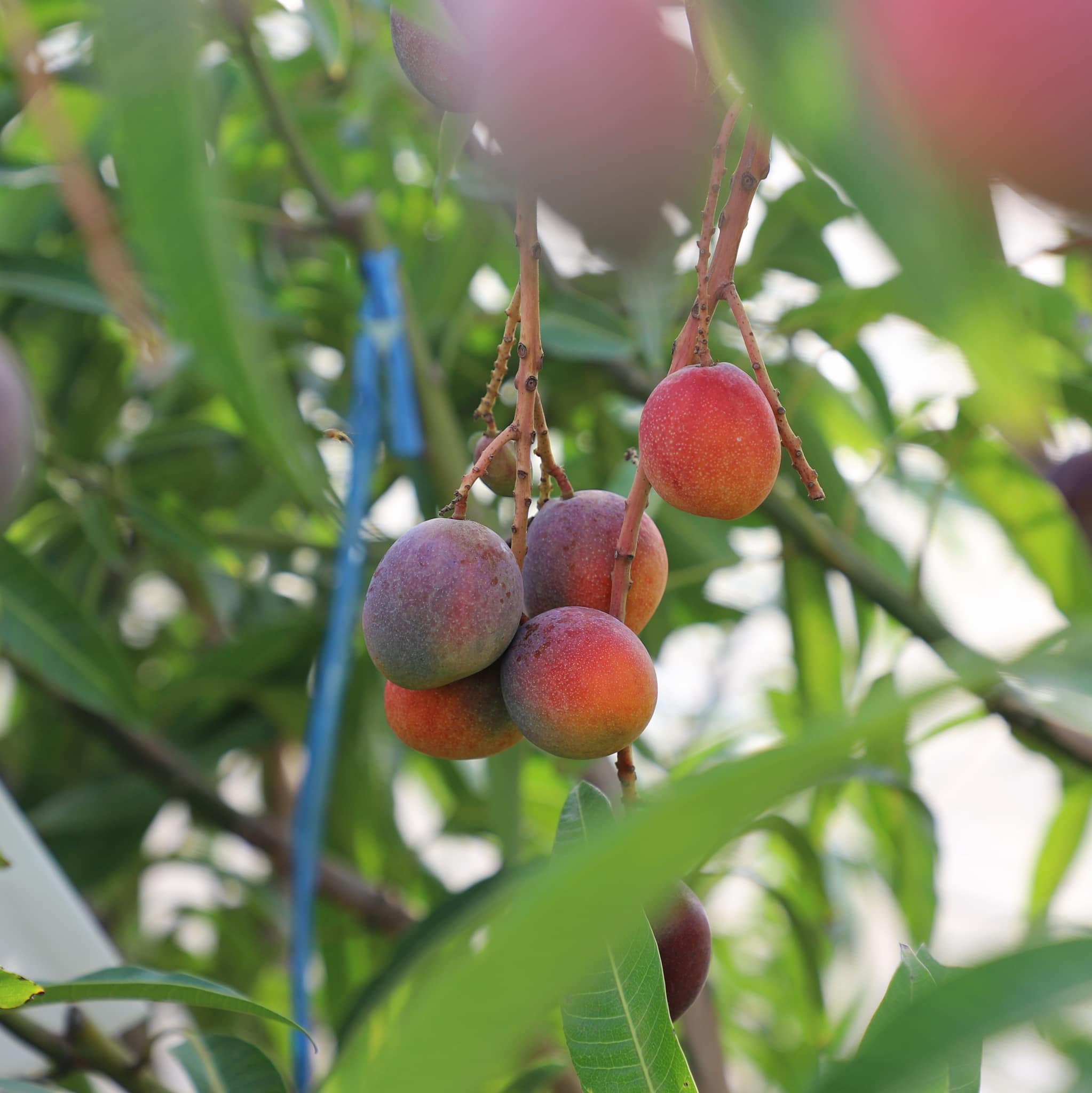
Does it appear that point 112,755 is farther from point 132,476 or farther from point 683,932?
point 683,932

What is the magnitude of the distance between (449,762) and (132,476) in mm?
372

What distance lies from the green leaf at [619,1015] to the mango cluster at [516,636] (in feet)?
0.08

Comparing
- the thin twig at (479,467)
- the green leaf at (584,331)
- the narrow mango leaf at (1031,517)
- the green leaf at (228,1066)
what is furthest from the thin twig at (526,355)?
the narrow mango leaf at (1031,517)

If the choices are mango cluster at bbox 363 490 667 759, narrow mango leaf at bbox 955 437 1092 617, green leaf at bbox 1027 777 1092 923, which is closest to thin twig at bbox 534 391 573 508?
mango cluster at bbox 363 490 667 759

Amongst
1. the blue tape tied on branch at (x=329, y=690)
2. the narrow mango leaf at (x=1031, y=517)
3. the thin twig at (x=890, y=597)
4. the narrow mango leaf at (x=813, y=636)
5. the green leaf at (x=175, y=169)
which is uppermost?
the green leaf at (x=175, y=169)

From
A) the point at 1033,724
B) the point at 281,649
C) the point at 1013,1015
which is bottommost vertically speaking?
the point at 281,649

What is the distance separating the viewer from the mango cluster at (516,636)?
10.5 inches

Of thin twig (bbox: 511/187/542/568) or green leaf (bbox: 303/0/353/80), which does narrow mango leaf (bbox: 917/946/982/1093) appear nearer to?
thin twig (bbox: 511/187/542/568)

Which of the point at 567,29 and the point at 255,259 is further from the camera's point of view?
the point at 255,259

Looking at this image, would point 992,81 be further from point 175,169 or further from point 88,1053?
point 88,1053

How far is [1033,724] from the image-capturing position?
61cm

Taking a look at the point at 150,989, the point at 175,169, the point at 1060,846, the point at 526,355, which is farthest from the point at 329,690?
the point at 1060,846

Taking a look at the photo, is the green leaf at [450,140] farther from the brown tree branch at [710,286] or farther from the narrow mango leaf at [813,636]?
the narrow mango leaf at [813,636]

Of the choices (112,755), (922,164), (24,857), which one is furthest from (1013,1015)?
(112,755)
